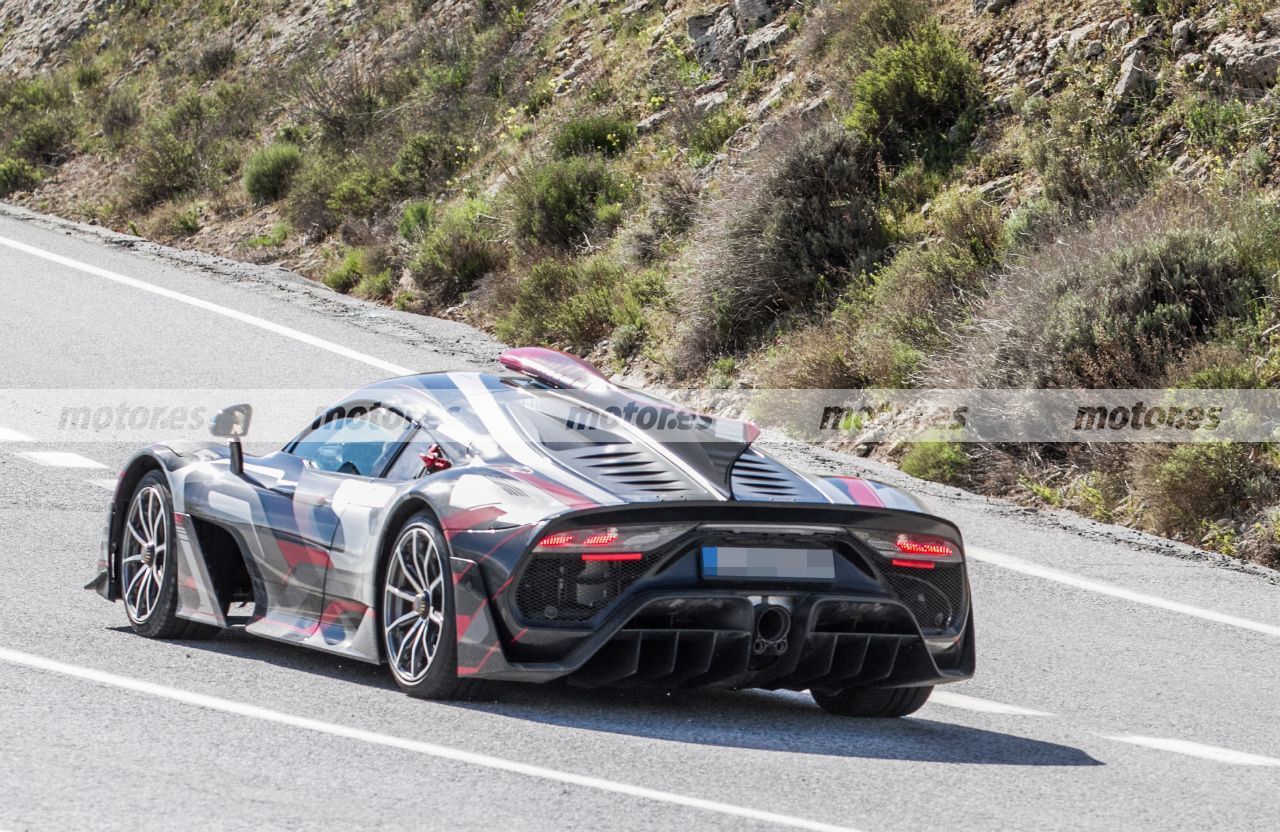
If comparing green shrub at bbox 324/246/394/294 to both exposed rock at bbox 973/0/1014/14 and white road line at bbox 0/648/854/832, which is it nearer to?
exposed rock at bbox 973/0/1014/14

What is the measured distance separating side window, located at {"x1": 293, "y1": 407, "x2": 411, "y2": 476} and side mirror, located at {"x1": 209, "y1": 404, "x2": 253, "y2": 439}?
270 millimetres

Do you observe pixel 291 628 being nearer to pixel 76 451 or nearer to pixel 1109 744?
pixel 1109 744

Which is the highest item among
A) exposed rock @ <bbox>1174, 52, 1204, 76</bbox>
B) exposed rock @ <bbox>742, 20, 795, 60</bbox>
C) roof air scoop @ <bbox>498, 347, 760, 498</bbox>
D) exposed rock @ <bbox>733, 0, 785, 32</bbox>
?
exposed rock @ <bbox>733, 0, 785, 32</bbox>

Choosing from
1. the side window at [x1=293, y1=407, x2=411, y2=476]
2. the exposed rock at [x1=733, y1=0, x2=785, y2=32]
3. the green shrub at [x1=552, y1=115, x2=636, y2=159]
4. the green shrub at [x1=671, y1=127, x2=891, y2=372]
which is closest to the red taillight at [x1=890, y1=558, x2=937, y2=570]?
the side window at [x1=293, y1=407, x2=411, y2=476]

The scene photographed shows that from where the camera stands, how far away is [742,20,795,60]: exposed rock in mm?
19688

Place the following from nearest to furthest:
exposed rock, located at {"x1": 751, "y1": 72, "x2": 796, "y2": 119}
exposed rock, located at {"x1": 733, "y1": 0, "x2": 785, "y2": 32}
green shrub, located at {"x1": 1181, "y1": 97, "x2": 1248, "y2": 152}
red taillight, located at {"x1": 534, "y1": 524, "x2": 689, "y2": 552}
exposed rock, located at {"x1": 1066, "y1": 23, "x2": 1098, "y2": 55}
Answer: red taillight, located at {"x1": 534, "y1": 524, "x2": 689, "y2": 552} → green shrub, located at {"x1": 1181, "y1": 97, "x2": 1248, "y2": 152} → exposed rock, located at {"x1": 1066, "y1": 23, "x2": 1098, "y2": 55} → exposed rock, located at {"x1": 751, "y1": 72, "x2": 796, "y2": 119} → exposed rock, located at {"x1": 733, "y1": 0, "x2": 785, "y2": 32}

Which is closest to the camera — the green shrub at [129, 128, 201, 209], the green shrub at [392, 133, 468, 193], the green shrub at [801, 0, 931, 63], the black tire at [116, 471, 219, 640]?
the black tire at [116, 471, 219, 640]

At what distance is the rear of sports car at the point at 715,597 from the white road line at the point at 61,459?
23.3 feet

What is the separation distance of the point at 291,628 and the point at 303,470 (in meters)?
0.67

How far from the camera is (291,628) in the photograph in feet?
22.4

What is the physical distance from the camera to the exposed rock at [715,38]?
20.1 m

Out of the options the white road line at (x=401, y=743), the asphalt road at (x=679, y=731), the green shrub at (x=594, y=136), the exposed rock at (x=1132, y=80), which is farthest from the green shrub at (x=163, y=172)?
the white road line at (x=401, y=743)

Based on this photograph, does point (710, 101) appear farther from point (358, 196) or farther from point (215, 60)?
point (215, 60)

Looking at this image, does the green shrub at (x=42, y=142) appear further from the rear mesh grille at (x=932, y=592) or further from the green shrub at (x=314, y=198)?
the rear mesh grille at (x=932, y=592)
